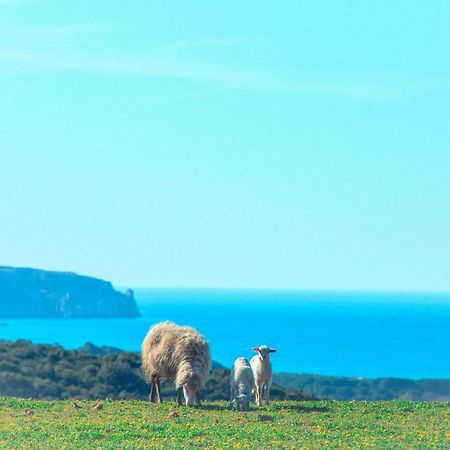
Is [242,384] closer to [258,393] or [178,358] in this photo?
[258,393]

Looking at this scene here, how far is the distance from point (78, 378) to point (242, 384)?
3800 cm

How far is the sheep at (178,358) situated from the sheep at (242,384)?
1.16 metres

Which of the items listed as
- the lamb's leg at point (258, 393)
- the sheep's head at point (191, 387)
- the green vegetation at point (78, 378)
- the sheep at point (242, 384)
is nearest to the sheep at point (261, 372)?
the lamb's leg at point (258, 393)

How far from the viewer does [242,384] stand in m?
28.5

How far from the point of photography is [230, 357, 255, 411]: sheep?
27.9 metres

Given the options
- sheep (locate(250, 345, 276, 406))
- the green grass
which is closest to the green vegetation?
sheep (locate(250, 345, 276, 406))

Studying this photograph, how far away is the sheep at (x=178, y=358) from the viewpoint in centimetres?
2934

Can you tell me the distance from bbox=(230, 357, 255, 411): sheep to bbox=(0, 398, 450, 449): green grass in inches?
16.8

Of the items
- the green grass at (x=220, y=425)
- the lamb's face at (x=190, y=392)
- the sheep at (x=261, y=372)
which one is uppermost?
the sheep at (x=261, y=372)

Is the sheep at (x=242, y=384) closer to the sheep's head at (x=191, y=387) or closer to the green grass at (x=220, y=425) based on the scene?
the green grass at (x=220, y=425)

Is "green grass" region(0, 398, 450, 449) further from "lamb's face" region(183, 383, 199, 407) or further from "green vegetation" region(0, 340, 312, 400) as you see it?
"green vegetation" region(0, 340, 312, 400)

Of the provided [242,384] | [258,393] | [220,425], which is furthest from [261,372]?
[220,425]

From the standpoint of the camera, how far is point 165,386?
216 ft

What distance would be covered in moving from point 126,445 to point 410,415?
31.1 ft
